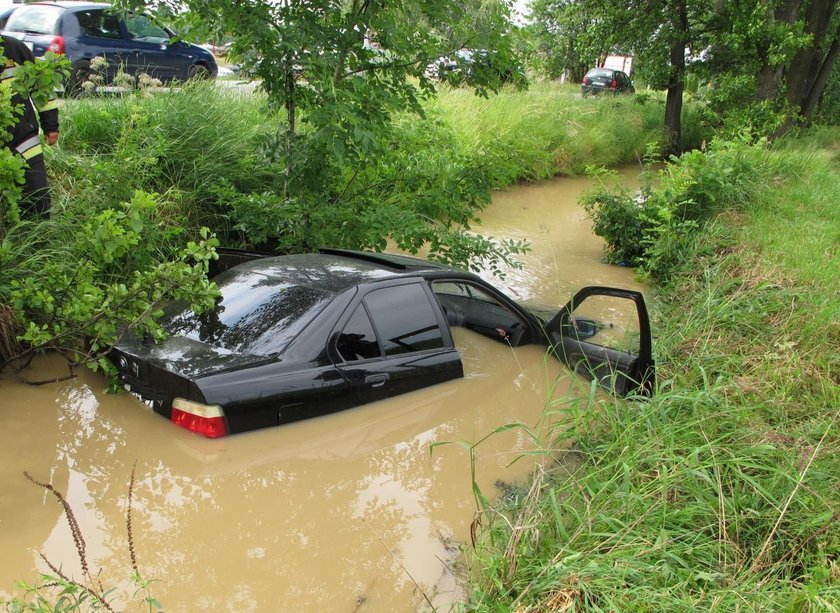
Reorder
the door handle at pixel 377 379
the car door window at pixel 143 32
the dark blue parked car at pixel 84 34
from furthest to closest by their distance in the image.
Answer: the car door window at pixel 143 32 < the dark blue parked car at pixel 84 34 < the door handle at pixel 377 379

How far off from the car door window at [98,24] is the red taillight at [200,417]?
31.1ft

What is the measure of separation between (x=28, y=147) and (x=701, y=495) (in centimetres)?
545

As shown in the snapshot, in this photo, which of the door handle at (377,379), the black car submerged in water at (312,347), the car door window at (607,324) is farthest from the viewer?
the car door window at (607,324)

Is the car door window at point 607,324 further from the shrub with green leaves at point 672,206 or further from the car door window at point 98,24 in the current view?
the car door window at point 98,24

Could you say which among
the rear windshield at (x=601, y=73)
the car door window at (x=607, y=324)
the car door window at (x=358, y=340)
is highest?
the rear windshield at (x=601, y=73)

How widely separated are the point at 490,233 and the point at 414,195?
13.8 feet

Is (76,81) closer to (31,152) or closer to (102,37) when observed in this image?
(102,37)

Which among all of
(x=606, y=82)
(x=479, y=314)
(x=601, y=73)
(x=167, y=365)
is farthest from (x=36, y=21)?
(x=601, y=73)

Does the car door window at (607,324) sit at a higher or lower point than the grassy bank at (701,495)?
lower

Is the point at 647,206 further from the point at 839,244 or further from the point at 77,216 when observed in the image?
the point at 77,216

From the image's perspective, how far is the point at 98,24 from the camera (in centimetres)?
1153

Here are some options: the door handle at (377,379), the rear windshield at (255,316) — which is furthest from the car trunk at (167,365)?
the door handle at (377,379)

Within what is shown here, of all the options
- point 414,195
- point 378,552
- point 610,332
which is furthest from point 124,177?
point 610,332

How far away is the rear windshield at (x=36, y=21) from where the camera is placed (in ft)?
36.5
